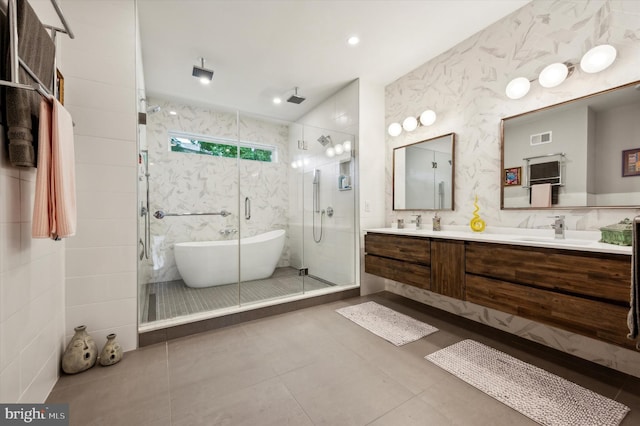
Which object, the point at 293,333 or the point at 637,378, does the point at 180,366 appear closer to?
the point at 293,333

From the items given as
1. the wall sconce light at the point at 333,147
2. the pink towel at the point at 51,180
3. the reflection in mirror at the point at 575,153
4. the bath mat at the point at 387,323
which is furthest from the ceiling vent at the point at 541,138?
the pink towel at the point at 51,180

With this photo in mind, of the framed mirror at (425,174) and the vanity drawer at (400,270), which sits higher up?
the framed mirror at (425,174)

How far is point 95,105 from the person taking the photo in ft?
5.87

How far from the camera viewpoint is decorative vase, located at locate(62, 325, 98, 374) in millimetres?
1589

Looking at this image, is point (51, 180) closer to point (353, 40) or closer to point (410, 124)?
point (353, 40)

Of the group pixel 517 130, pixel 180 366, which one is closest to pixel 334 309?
pixel 180 366

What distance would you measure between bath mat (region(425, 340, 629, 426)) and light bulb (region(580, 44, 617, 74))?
79.2 inches

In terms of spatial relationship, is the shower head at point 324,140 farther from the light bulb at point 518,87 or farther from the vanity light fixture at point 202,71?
the light bulb at point 518,87

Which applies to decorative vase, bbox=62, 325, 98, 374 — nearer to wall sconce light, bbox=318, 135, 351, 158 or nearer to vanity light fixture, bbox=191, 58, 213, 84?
vanity light fixture, bbox=191, 58, 213, 84

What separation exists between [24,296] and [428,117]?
3.30 m

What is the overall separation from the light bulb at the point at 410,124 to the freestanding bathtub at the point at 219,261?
6.72 feet

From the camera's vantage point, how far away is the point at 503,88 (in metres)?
2.22

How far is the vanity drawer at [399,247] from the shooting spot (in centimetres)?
230

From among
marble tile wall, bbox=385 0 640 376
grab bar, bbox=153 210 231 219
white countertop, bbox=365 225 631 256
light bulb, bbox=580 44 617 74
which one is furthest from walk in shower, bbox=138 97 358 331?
light bulb, bbox=580 44 617 74
